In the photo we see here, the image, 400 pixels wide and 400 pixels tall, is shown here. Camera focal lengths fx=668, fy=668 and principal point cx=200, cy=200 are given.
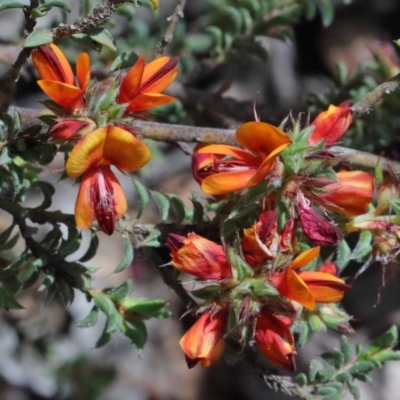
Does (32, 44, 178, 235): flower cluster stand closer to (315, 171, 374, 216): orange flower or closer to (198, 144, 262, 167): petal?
(198, 144, 262, 167): petal

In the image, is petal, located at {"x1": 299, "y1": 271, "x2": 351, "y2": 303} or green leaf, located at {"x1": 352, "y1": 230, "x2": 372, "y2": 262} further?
green leaf, located at {"x1": 352, "y1": 230, "x2": 372, "y2": 262}

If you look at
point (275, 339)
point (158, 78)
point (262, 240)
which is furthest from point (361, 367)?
point (158, 78)

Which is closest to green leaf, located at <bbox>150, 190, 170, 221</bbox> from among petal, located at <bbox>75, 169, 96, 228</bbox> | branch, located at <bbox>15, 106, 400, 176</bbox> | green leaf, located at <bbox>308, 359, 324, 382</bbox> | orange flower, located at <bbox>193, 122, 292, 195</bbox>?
branch, located at <bbox>15, 106, 400, 176</bbox>

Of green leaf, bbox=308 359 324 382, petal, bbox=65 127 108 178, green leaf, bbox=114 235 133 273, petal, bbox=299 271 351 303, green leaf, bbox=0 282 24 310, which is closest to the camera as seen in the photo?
petal, bbox=65 127 108 178

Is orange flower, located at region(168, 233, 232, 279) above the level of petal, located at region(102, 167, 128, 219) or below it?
below

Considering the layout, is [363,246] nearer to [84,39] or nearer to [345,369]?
[345,369]

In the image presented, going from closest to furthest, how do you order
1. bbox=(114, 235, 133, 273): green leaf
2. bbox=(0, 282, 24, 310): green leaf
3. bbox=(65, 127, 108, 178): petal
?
1. bbox=(65, 127, 108, 178): petal
2. bbox=(114, 235, 133, 273): green leaf
3. bbox=(0, 282, 24, 310): green leaf

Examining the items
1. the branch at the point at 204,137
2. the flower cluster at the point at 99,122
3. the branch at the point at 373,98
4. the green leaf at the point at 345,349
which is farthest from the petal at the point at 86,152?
the green leaf at the point at 345,349
